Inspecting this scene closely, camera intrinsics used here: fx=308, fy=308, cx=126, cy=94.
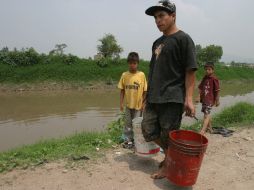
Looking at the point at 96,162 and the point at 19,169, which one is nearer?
the point at 19,169

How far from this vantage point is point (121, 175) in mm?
3926

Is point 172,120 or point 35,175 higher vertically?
point 172,120

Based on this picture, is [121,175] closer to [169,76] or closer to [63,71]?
[169,76]

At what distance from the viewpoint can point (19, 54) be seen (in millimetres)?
23266

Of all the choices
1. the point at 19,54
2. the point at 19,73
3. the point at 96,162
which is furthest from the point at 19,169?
the point at 19,54

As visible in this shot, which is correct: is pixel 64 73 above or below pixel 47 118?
above

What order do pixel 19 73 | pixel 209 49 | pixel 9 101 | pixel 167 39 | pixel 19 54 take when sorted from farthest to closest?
1. pixel 209 49
2. pixel 19 54
3. pixel 19 73
4. pixel 9 101
5. pixel 167 39

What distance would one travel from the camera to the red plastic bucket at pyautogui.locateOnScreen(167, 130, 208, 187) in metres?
3.32

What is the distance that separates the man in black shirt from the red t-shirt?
2654 mm

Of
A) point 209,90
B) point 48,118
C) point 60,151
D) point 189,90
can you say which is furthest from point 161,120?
point 48,118

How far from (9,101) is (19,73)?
6752 mm

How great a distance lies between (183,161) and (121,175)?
36.7 inches

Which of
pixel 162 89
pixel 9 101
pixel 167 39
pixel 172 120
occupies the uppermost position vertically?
pixel 167 39

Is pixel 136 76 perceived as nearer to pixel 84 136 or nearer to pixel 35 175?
pixel 84 136
